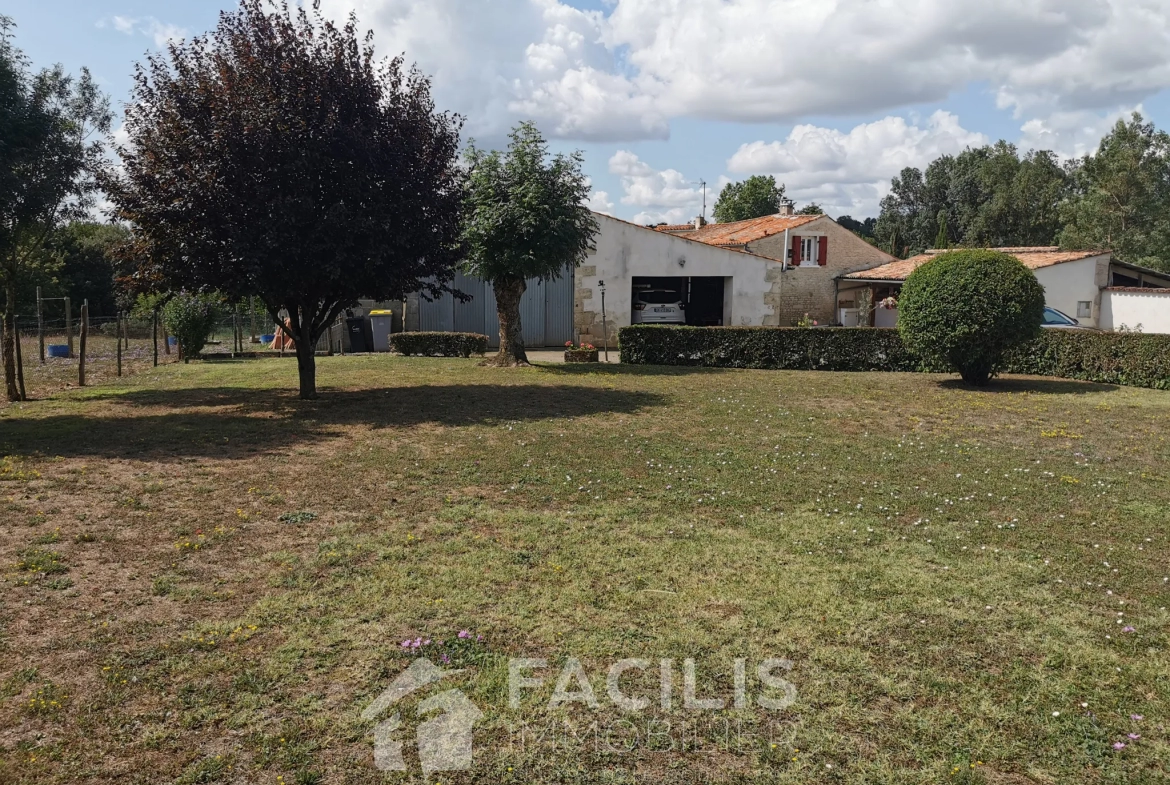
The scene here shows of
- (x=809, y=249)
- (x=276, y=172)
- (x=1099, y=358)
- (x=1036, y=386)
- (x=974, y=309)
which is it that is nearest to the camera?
(x=276, y=172)

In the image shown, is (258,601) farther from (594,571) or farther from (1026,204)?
(1026,204)

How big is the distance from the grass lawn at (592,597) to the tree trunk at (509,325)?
8728mm

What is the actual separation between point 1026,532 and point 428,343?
18.8 meters

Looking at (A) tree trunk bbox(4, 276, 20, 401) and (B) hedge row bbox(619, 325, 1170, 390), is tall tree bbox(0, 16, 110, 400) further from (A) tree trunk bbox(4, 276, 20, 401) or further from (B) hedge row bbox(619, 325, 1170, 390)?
(B) hedge row bbox(619, 325, 1170, 390)

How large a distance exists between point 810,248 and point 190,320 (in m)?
23.2

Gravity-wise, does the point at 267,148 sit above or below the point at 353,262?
above

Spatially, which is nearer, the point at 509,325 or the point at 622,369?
the point at 622,369

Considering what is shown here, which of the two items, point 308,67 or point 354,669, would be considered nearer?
point 354,669

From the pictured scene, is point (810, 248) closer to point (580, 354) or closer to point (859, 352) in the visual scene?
point (859, 352)

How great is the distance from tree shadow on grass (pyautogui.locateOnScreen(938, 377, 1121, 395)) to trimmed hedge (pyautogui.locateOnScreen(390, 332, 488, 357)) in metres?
12.8

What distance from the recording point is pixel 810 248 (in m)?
32.1

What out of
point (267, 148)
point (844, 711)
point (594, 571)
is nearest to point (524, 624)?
point (594, 571)

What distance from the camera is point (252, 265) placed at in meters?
10.8

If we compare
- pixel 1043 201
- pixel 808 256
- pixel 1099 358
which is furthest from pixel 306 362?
pixel 1043 201
